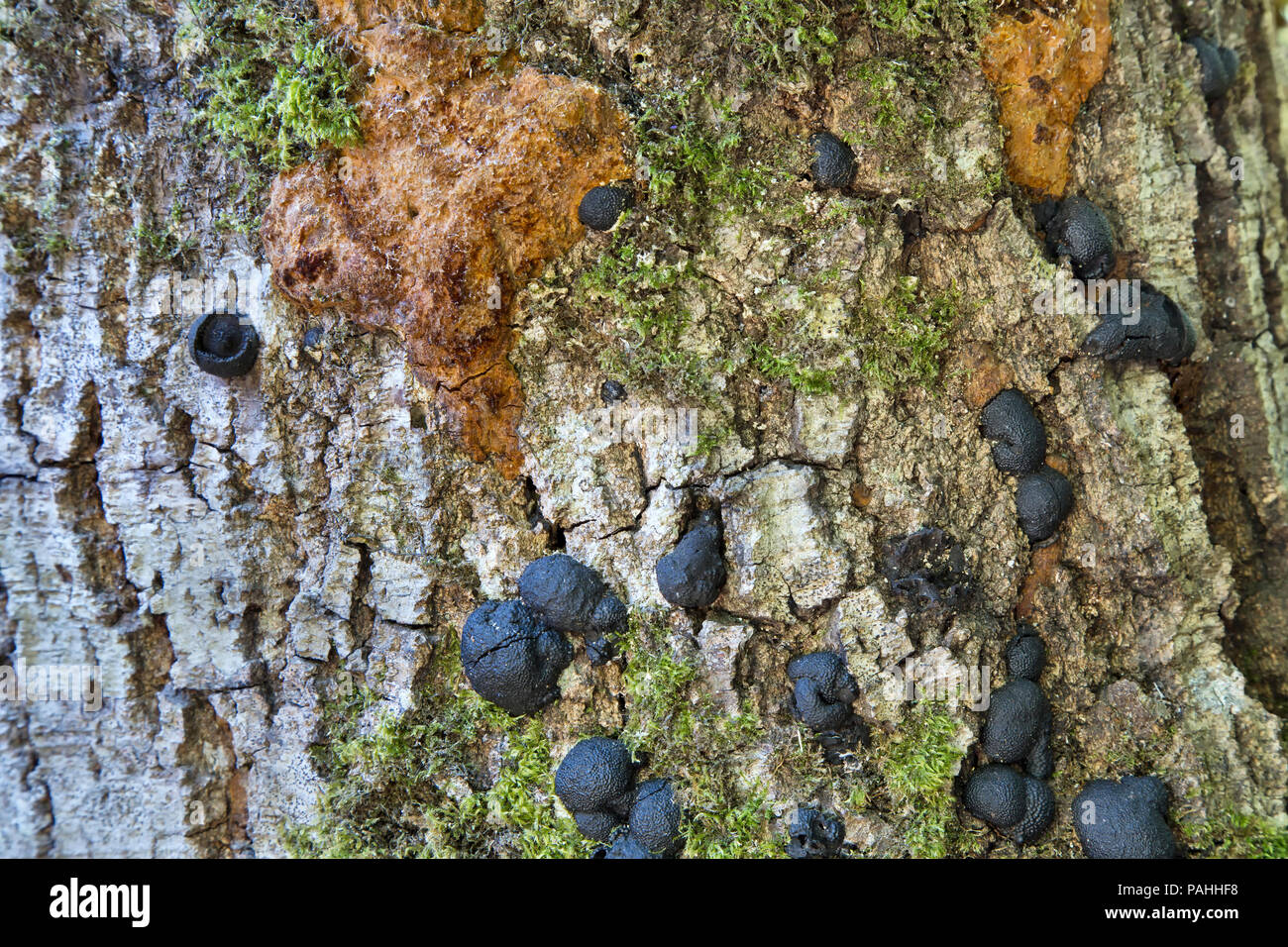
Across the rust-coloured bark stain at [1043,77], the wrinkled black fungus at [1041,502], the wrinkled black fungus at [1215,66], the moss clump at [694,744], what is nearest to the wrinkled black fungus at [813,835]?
the moss clump at [694,744]

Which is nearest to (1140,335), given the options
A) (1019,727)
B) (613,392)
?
(1019,727)

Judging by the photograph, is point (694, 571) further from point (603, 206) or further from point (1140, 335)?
point (1140, 335)

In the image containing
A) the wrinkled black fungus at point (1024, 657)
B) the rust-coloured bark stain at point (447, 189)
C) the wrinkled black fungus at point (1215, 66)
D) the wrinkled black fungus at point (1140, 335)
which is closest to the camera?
the rust-coloured bark stain at point (447, 189)

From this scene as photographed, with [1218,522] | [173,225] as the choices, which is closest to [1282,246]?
[1218,522]

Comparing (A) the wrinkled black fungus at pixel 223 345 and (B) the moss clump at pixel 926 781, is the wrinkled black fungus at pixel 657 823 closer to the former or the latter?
(B) the moss clump at pixel 926 781

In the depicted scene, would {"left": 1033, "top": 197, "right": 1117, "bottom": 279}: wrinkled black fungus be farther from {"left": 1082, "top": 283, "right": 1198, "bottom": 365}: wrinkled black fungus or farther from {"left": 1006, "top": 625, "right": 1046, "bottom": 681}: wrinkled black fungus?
{"left": 1006, "top": 625, "right": 1046, "bottom": 681}: wrinkled black fungus

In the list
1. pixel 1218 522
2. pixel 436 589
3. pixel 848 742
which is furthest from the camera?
pixel 1218 522

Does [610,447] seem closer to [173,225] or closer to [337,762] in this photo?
[337,762]
